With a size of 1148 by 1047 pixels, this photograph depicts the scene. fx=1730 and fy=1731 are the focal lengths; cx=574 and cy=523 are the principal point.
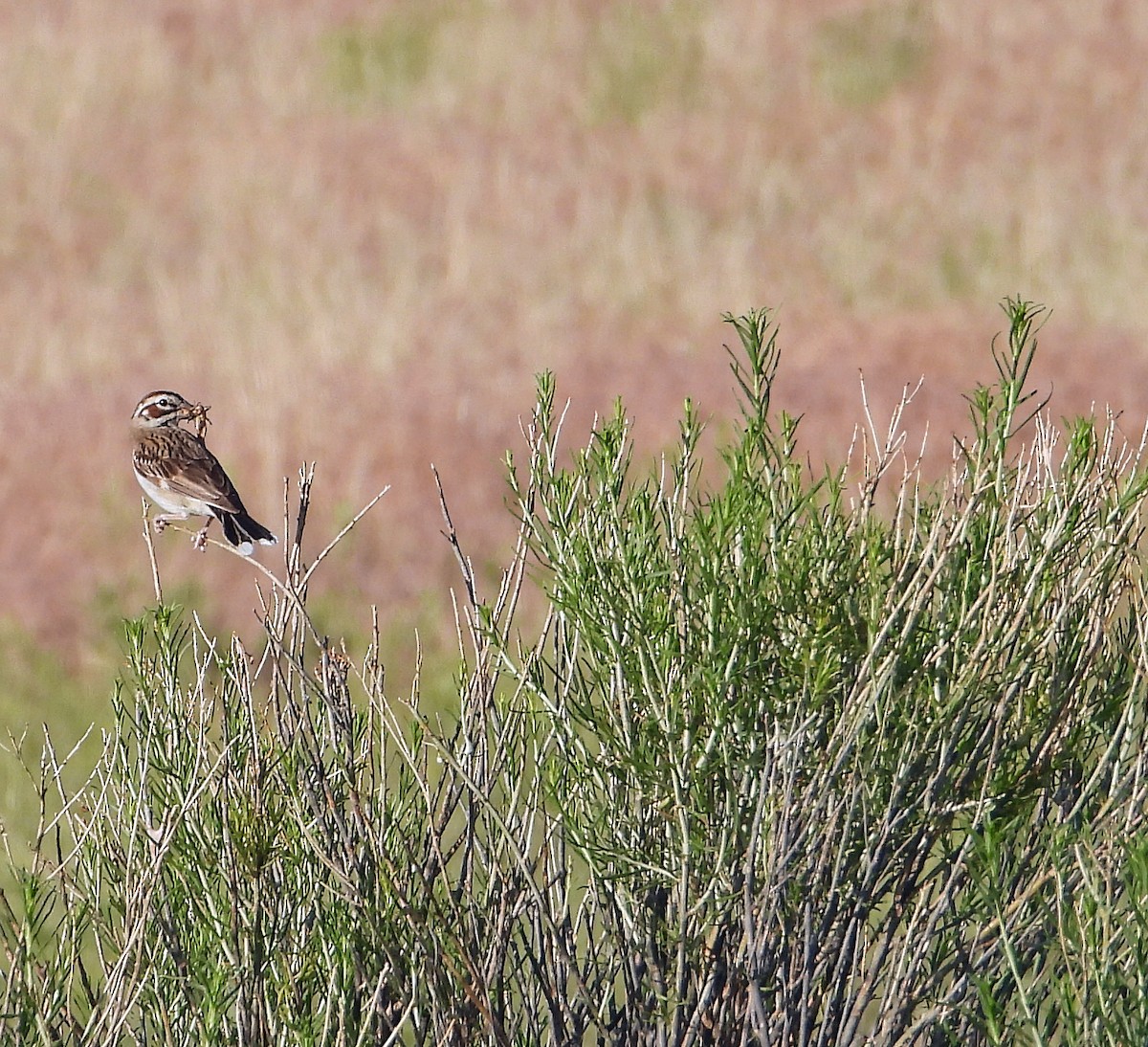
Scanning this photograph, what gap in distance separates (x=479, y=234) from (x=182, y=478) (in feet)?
49.9

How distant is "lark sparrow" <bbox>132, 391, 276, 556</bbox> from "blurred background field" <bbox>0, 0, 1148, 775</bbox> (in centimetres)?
521

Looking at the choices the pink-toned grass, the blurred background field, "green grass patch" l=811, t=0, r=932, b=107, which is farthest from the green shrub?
"green grass patch" l=811, t=0, r=932, b=107

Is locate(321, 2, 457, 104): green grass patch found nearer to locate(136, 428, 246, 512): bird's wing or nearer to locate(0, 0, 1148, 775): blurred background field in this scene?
locate(0, 0, 1148, 775): blurred background field

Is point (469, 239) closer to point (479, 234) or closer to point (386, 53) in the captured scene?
point (479, 234)

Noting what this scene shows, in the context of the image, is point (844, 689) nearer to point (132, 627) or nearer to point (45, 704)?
point (132, 627)

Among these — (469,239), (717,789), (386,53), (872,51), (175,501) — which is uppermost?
(872,51)

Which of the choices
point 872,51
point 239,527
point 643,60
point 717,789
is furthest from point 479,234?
point 717,789

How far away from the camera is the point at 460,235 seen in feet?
66.2

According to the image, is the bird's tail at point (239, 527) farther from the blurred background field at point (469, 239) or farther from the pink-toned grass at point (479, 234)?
the pink-toned grass at point (479, 234)

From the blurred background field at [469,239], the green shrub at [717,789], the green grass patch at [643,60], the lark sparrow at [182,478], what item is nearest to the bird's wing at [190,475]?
the lark sparrow at [182,478]

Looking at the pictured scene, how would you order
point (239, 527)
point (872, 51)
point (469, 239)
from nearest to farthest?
point (239, 527) < point (469, 239) < point (872, 51)

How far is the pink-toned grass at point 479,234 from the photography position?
14.0m

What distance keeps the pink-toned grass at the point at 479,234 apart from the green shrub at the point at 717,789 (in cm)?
899

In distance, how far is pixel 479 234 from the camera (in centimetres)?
2042
